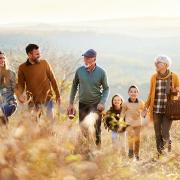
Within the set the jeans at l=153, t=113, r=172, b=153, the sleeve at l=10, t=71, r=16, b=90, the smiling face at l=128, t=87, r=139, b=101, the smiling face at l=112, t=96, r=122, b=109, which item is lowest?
the jeans at l=153, t=113, r=172, b=153

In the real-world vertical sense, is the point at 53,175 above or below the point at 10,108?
above

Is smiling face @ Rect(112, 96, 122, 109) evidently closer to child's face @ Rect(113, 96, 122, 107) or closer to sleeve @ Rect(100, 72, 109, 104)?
child's face @ Rect(113, 96, 122, 107)

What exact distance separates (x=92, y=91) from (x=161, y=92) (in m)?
1.49

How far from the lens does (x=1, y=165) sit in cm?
305

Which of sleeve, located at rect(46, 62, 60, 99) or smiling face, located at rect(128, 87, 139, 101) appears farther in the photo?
smiling face, located at rect(128, 87, 139, 101)

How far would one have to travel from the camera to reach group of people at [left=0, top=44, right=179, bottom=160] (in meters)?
8.92

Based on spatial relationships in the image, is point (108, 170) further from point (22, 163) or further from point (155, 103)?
point (155, 103)

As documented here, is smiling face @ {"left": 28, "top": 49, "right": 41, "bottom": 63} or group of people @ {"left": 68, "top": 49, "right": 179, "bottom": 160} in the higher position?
smiling face @ {"left": 28, "top": 49, "right": 41, "bottom": 63}

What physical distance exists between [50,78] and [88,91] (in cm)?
64

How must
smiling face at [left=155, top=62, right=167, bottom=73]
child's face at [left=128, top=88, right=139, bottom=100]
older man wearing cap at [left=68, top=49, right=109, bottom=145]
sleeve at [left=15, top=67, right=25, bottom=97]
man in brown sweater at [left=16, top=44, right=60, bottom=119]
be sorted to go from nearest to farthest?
man in brown sweater at [left=16, top=44, right=60, bottom=119] < sleeve at [left=15, top=67, right=25, bottom=97] < older man wearing cap at [left=68, top=49, right=109, bottom=145] < smiling face at [left=155, top=62, right=167, bottom=73] < child's face at [left=128, top=88, right=139, bottom=100]

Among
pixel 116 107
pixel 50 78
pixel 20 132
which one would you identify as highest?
pixel 20 132

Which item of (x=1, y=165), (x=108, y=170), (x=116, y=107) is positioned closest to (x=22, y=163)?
Answer: (x=1, y=165)

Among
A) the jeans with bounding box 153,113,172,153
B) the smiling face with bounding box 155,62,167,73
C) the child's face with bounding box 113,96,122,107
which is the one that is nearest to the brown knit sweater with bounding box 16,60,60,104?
the child's face with bounding box 113,96,122,107

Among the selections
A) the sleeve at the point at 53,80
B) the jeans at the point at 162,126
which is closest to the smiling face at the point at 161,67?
the jeans at the point at 162,126
